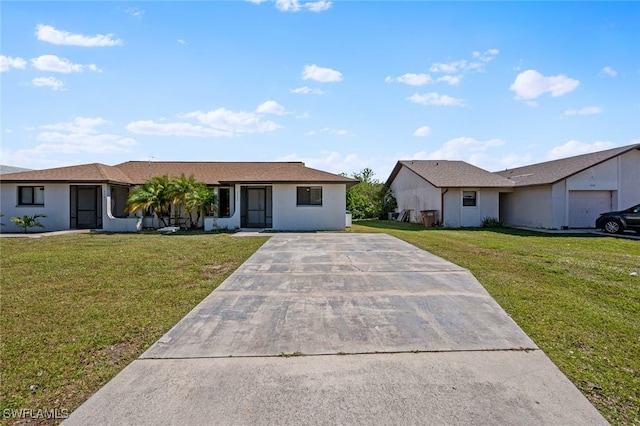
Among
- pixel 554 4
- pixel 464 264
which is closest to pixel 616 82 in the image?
pixel 554 4

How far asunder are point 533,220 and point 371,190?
14.7m

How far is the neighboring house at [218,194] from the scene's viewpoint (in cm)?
1756

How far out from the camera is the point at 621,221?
54.1ft

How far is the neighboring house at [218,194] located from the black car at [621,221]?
12665mm

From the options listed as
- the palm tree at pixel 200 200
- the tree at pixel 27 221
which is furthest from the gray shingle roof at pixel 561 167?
the tree at pixel 27 221

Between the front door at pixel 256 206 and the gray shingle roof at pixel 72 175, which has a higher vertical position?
the gray shingle roof at pixel 72 175

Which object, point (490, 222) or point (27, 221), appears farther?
point (490, 222)

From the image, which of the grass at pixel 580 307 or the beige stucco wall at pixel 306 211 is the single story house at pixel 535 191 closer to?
the beige stucco wall at pixel 306 211

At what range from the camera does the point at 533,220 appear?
20.4m

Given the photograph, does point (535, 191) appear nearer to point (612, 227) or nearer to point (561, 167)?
point (561, 167)

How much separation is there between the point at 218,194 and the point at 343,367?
1755 centimetres

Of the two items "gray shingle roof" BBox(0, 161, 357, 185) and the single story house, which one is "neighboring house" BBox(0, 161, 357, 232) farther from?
the single story house

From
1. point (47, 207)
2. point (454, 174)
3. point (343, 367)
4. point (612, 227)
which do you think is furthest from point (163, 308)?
point (454, 174)

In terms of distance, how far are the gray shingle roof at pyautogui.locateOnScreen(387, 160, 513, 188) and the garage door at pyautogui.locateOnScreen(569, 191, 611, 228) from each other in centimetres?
337
